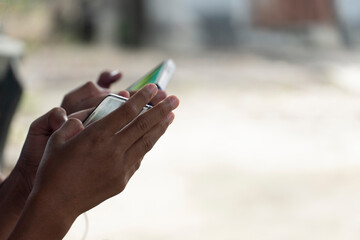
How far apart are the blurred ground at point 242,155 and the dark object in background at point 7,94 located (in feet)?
1.23

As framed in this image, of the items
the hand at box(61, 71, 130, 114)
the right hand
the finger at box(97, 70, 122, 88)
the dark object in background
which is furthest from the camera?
the dark object in background

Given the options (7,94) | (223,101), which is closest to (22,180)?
(7,94)

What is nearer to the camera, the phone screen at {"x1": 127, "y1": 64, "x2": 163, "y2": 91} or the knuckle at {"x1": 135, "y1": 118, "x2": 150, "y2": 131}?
the knuckle at {"x1": 135, "y1": 118, "x2": 150, "y2": 131}

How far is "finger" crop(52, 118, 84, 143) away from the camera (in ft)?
1.85

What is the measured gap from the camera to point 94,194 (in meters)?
0.56

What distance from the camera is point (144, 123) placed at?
0.56m

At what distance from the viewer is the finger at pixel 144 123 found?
21.8 inches

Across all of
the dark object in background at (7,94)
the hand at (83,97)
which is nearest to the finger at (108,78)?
the hand at (83,97)

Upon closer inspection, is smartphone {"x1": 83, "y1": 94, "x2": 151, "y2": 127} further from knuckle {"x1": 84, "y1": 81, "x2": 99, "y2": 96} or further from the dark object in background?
the dark object in background

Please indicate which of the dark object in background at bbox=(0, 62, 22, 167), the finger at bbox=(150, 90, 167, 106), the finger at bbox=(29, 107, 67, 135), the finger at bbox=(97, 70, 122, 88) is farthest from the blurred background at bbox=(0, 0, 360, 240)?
the finger at bbox=(150, 90, 167, 106)

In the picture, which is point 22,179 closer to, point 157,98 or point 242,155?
point 157,98

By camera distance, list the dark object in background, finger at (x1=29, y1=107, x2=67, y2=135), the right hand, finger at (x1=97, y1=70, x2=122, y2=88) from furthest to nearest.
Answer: the dark object in background → finger at (x1=97, y1=70, x2=122, y2=88) → finger at (x1=29, y1=107, x2=67, y2=135) → the right hand

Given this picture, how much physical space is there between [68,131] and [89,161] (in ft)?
0.13

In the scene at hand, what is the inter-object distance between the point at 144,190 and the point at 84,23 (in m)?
4.44
